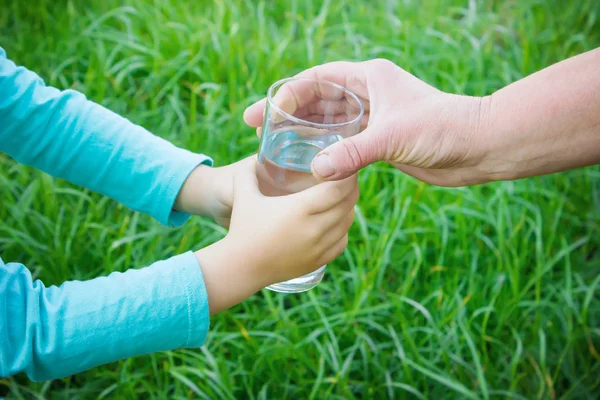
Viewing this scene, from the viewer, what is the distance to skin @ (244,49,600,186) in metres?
1.44

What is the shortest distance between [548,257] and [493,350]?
412 mm

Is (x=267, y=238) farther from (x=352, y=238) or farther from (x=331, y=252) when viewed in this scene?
(x=352, y=238)

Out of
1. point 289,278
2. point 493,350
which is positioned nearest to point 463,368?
point 493,350

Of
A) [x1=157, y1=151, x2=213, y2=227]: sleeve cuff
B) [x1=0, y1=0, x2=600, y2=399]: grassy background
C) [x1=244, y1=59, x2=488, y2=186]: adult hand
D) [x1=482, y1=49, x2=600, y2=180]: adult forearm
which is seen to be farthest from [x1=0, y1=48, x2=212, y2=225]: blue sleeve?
[x1=482, y1=49, x2=600, y2=180]: adult forearm

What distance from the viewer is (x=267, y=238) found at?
1.28 m

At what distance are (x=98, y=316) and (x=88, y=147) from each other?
49 cm

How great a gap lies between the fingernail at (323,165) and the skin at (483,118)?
185 mm

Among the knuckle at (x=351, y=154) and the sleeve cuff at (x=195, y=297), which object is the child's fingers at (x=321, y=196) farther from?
the sleeve cuff at (x=195, y=297)

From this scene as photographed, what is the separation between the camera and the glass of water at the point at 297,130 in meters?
1.26

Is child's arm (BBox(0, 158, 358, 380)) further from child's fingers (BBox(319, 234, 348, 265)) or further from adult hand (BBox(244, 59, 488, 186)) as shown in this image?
adult hand (BBox(244, 59, 488, 186))

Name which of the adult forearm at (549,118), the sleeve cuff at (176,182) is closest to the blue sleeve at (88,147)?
the sleeve cuff at (176,182)

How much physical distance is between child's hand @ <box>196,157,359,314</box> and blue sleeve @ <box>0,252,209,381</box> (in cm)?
4

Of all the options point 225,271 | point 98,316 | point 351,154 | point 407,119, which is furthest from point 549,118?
point 98,316

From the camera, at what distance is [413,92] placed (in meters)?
1.48
